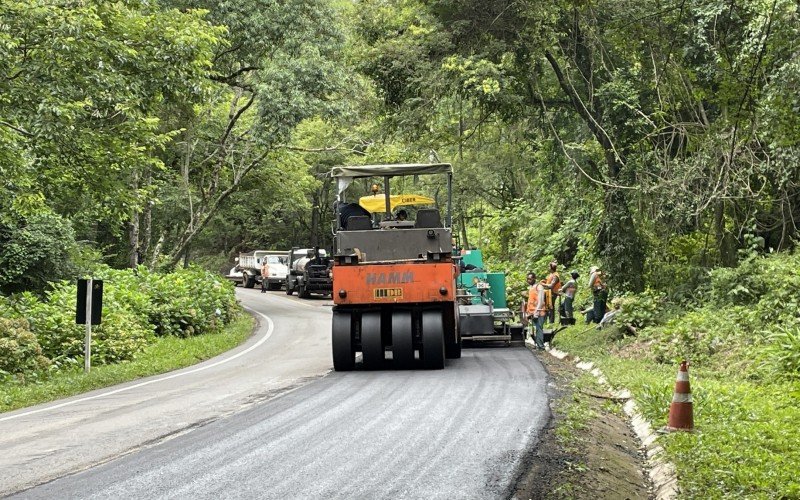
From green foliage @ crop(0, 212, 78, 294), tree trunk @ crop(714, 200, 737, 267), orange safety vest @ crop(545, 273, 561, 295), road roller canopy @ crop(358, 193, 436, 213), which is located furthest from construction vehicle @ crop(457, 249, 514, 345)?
green foliage @ crop(0, 212, 78, 294)

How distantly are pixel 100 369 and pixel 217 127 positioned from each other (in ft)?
66.8

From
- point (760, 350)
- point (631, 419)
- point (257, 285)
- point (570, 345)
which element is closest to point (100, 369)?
point (570, 345)

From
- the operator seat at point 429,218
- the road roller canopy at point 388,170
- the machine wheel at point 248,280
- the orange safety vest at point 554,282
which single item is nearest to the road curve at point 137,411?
the operator seat at point 429,218

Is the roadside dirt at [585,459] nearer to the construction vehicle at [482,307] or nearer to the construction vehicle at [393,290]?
the construction vehicle at [393,290]

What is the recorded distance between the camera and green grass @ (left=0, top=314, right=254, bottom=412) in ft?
46.2

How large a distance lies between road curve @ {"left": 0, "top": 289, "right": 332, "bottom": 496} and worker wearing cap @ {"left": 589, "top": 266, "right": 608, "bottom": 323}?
6362mm

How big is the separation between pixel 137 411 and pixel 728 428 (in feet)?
24.0

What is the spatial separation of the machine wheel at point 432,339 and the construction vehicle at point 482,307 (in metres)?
1.96

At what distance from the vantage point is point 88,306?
54.7ft

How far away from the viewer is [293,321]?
31.1 metres

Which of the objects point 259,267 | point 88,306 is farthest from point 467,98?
point 259,267

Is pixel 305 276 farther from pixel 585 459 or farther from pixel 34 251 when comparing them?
pixel 585 459

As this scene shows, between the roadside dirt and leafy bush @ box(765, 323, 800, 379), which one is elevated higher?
leafy bush @ box(765, 323, 800, 379)

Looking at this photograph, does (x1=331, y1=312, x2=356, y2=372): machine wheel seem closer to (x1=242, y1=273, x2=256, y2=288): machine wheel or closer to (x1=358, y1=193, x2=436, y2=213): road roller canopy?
(x1=358, y1=193, x2=436, y2=213): road roller canopy
